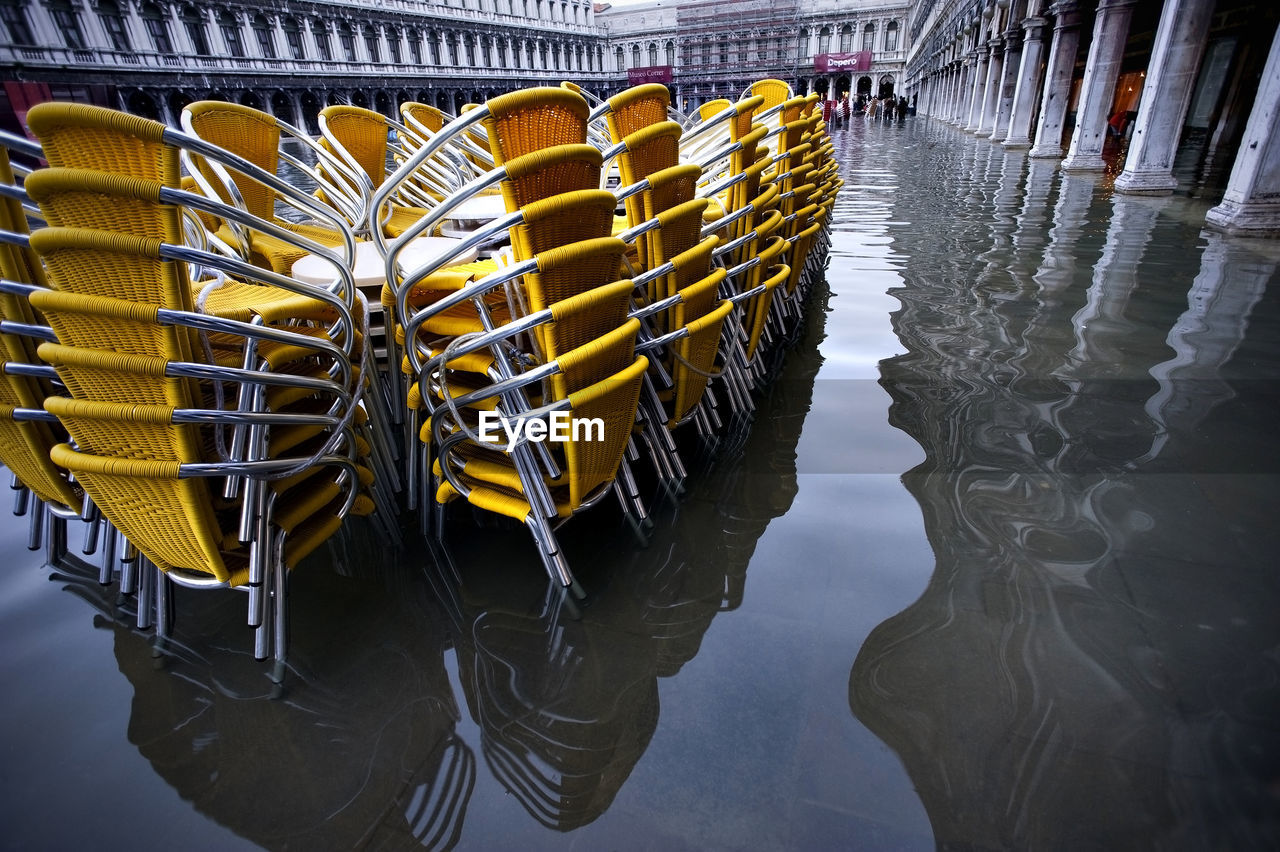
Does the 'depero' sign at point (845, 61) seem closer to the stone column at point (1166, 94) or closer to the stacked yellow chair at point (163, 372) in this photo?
the stone column at point (1166, 94)

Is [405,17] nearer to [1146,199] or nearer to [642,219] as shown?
[1146,199]

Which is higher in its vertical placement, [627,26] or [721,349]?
[627,26]

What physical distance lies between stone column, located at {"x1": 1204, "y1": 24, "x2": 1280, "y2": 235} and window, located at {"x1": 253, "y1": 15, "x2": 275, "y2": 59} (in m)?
55.3

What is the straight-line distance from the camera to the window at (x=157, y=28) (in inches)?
1522

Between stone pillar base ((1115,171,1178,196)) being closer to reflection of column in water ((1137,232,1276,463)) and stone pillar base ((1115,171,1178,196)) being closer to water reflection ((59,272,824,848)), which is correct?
reflection of column in water ((1137,232,1276,463))

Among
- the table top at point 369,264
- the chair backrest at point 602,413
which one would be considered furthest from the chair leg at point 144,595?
the chair backrest at point 602,413

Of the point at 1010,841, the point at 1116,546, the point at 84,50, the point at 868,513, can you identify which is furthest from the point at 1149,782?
the point at 84,50

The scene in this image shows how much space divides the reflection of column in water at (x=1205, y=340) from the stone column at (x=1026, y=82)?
13101 mm

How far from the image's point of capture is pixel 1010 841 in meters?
1.25

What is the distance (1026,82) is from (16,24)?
47.9m

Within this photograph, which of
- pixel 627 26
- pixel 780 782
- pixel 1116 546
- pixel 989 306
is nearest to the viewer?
pixel 780 782

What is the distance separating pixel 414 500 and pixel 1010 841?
1.95m

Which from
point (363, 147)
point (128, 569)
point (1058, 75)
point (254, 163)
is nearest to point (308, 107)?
point (1058, 75)

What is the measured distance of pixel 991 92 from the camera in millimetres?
21141
